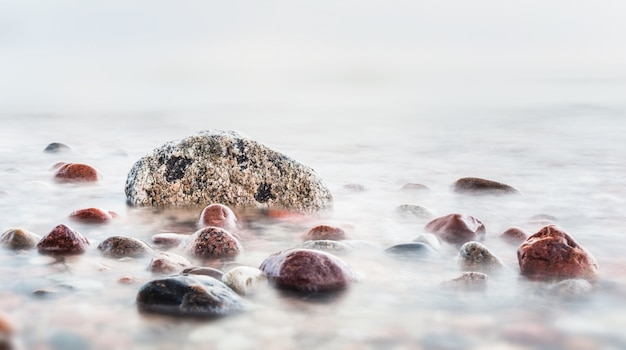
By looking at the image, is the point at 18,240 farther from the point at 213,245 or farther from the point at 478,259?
the point at 478,259

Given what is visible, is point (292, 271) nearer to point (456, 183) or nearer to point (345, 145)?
point (456, 183)

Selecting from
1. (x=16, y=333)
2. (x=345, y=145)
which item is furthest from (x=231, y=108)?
(x=16, y=333)

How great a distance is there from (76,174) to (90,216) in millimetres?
1238

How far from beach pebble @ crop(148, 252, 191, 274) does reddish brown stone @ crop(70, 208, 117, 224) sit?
2.91 ft

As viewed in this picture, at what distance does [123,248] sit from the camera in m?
2.61

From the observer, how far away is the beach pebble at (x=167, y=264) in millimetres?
2387

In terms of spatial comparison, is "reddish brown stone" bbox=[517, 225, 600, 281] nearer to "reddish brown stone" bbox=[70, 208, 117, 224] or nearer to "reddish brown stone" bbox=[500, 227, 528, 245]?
"reddish brown stone" bbox=[500, 227, 528, 245]

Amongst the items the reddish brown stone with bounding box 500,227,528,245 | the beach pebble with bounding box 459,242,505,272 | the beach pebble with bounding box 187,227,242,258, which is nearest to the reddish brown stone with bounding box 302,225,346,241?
the beach pebble with bounding box 187,227,242,258

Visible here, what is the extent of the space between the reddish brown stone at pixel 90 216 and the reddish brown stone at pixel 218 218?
44cm

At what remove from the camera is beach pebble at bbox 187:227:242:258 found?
2.62m

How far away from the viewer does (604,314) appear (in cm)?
206

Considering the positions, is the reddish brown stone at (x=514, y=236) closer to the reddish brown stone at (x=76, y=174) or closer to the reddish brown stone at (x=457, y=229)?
the reddish brown stone at (x=457, y=229)

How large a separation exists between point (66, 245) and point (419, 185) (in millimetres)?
2453

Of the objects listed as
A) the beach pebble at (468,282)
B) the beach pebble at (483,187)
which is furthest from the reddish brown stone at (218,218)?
the beach pebble at (483,187)
